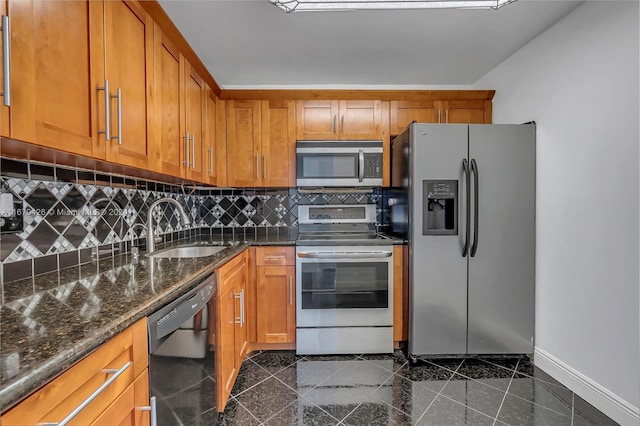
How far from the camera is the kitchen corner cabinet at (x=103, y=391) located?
0.55 m

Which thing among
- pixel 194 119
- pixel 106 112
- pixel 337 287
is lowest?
pixel 337 287

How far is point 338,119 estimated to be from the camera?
8.95ft

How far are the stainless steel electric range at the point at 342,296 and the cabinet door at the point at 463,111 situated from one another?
1.36 m

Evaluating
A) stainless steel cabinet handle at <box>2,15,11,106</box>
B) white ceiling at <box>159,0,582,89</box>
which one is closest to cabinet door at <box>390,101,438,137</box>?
white ceiling at <box>159,0,582,89</box>

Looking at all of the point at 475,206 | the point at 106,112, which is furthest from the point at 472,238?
the point at 106,112

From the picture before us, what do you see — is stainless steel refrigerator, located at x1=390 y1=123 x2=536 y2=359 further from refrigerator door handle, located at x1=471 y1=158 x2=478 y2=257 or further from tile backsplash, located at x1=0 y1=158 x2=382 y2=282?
tile backsplash, located at x1=0 y1=158 x2=382 y2=282

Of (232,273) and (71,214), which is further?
(232,273)

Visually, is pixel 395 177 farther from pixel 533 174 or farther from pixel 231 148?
pixel 231 148

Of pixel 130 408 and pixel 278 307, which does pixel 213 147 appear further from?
Answer: pixel 130 408

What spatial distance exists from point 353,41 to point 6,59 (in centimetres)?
187

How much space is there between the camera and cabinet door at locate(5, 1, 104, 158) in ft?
2.68

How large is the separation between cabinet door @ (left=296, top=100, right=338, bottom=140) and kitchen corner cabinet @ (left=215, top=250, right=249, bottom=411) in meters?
1.22

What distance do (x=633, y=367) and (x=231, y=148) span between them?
3024 mm

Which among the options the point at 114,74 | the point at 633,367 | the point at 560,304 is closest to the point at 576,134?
the point at 560,304
